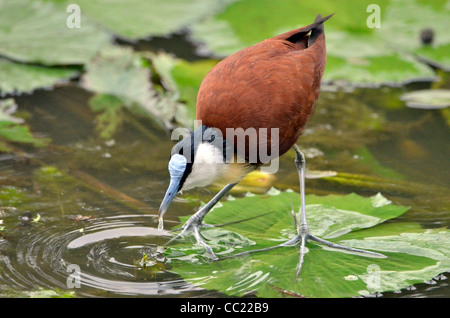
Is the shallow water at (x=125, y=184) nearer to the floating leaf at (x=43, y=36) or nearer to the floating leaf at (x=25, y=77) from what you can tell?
the floating leaf at (x=25, y=77)

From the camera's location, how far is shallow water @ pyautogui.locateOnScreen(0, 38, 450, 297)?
131 inches

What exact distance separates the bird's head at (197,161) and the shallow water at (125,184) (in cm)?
48

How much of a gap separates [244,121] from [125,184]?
1.43 m

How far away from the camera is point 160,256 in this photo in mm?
3537

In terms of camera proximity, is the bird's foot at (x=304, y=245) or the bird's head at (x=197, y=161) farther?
the bird's foot at (x=304, y=245)

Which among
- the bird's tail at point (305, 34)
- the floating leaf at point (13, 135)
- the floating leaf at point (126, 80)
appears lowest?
the floating leaf at point (13, 135)

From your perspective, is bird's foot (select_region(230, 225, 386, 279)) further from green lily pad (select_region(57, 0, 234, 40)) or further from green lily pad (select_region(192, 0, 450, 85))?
green lily pad (select_region(57, 0, 234, 40))

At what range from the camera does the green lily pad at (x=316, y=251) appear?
3256 mm

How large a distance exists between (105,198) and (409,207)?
2082 mm

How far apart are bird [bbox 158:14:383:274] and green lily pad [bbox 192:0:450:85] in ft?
7.75

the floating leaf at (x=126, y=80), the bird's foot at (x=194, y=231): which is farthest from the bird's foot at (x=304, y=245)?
the floating leaf at (x=126, y=80)

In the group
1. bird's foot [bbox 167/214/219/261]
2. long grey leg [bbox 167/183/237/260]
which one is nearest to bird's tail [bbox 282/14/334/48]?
long grey leg [bbox 167/183/237/260]
